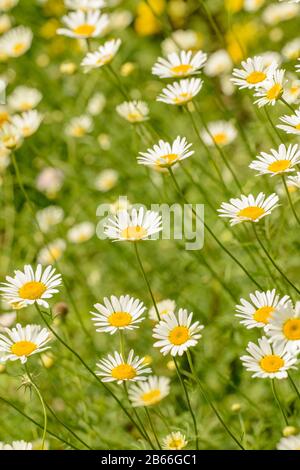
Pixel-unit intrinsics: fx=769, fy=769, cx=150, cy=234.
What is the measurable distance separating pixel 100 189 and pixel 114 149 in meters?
0.17

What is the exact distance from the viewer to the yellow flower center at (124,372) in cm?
128

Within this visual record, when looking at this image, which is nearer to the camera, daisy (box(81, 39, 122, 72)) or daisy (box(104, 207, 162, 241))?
daisy (box(104, 207, 162, 241))

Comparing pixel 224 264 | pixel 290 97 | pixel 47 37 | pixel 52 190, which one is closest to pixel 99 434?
pixel 224 264

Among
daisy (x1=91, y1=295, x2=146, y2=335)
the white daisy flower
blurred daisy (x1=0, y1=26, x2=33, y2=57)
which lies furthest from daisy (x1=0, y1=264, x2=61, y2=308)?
blurred daisy (x1=0, y1=26, x2=33, y2=57)

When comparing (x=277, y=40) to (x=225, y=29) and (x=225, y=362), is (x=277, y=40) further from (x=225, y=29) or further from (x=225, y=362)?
(x=225, y=362)

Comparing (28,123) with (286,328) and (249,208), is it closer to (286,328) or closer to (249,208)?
(249,208)

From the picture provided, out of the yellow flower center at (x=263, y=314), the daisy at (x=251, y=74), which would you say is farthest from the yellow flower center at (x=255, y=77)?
the yellow flower center at (x=263, y=314)

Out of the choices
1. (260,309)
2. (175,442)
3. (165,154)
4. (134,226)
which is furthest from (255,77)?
(175,442)

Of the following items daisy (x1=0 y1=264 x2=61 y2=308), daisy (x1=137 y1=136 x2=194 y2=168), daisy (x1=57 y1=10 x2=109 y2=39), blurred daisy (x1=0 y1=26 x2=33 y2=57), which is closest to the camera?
daisy (x1=0 y1=264 x2=61 y2=308)

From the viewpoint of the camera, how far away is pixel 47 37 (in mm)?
3074

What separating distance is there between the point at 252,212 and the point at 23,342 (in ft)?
1.52

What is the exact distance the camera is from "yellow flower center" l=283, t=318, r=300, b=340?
1158mm

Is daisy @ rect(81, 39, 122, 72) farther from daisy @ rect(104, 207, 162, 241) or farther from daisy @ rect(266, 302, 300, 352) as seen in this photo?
daisy @ rect(266, 302, 300, 352)

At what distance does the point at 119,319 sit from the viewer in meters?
1.34
